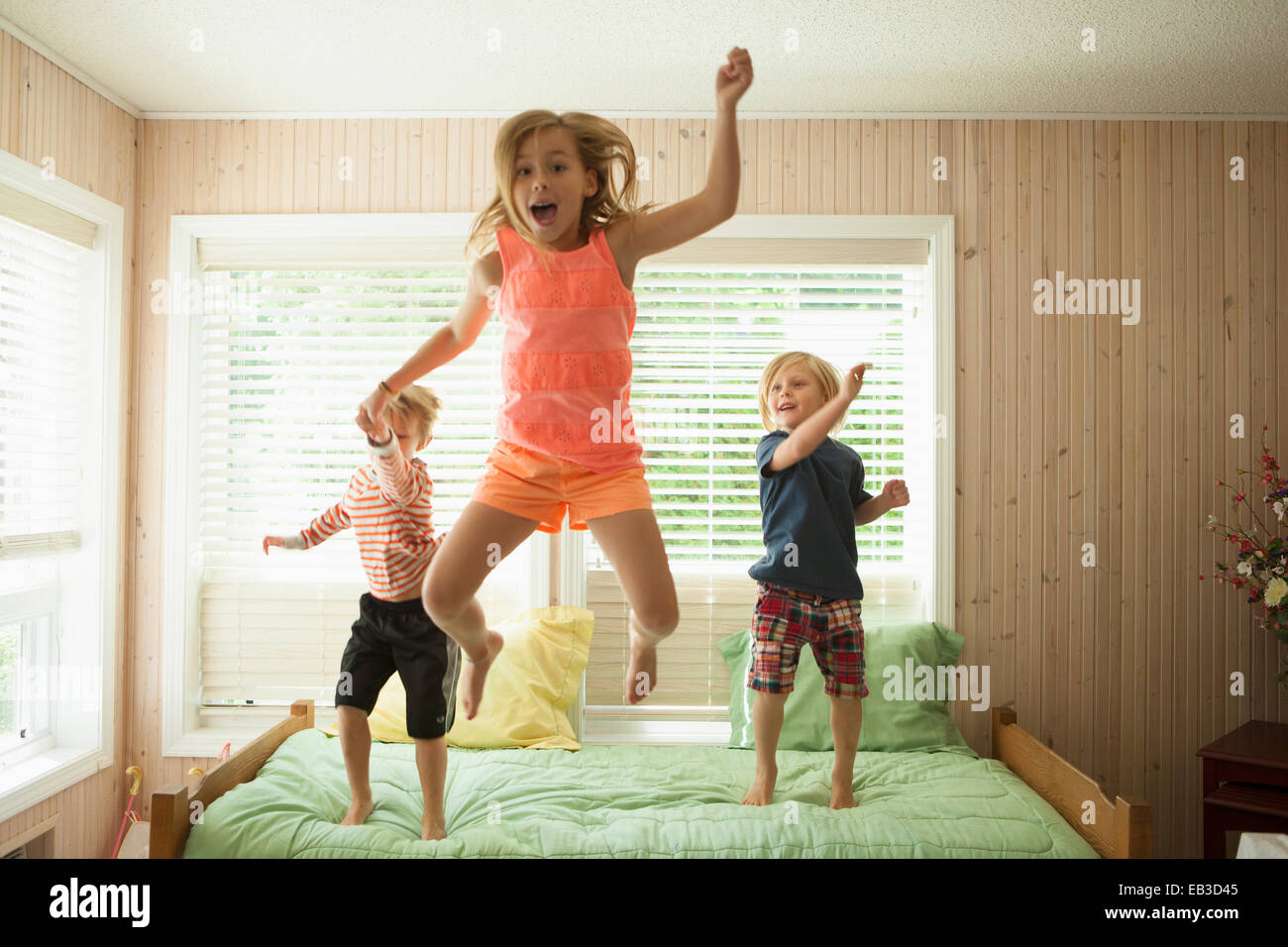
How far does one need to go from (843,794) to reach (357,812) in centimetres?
123

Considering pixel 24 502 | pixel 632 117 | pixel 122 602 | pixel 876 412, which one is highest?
pixel 632 117

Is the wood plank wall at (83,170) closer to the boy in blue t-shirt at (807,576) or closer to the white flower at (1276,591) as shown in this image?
the boy in blue t-shirt at (807,576)

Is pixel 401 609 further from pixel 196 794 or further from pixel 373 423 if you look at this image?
pixel 196 794

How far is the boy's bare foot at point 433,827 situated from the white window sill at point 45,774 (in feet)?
4.52

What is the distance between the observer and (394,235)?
10.8 feet

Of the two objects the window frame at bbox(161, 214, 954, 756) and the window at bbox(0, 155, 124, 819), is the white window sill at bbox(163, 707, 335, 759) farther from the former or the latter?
the window at bbox(0, 155, 124, 819)

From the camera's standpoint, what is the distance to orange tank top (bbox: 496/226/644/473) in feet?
5.27

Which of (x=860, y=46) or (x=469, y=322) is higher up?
(x=860, y=46)

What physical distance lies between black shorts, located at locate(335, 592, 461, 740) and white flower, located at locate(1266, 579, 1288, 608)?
240 cm

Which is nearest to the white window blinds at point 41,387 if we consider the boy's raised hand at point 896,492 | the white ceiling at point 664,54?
the white ceiling at point 664,54

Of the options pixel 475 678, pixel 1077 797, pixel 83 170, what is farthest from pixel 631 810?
pixel 83 170
